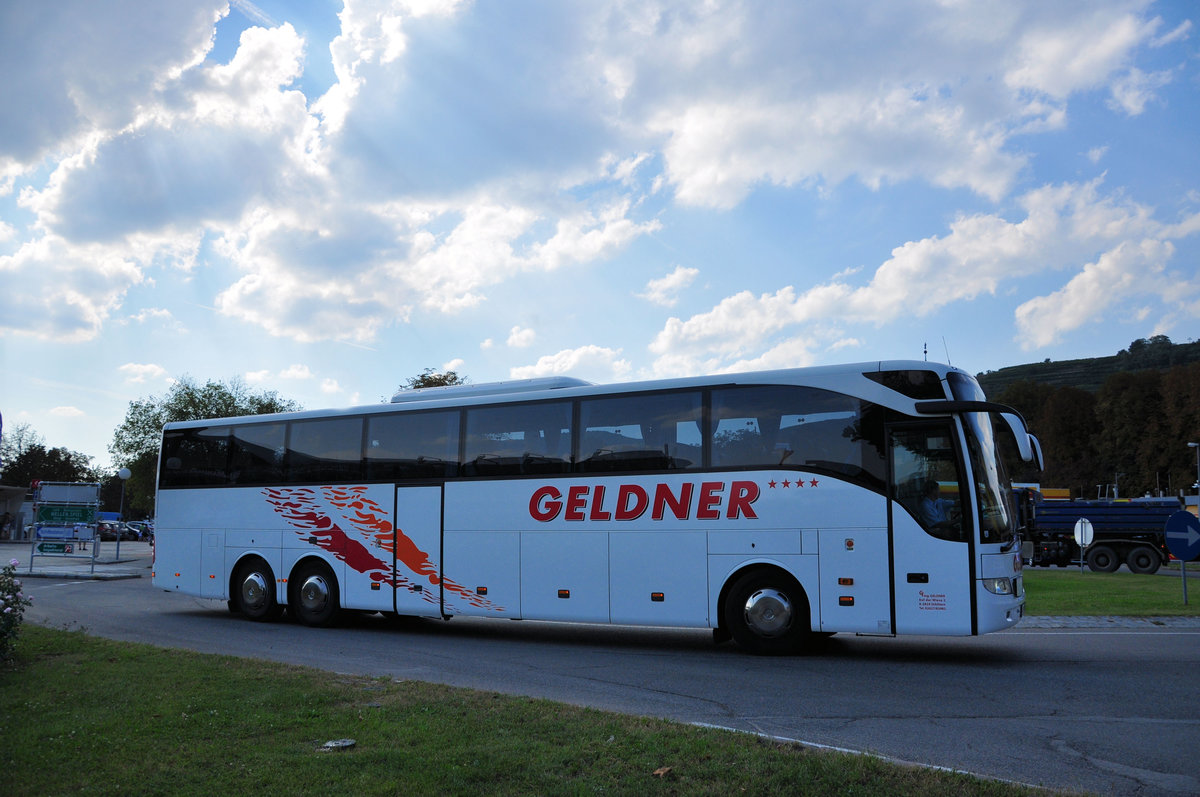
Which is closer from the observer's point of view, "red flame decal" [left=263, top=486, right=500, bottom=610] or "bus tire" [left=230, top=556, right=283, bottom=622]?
"red flame decal" [left=263, top=486, right=500, bottom=610]

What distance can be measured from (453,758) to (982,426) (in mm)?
7697

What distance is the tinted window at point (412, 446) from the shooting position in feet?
45.0

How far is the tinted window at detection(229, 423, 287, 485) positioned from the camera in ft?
50.3

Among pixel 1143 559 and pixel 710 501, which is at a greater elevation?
pixel 710 501

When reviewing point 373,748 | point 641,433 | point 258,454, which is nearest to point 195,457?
point 258,454

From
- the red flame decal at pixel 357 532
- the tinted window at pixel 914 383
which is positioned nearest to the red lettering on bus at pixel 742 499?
the tinted window at pixel 914 383

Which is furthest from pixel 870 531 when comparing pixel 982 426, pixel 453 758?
pixel 453 758

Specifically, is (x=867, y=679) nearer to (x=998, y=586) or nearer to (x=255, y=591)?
(x=998, y=586)

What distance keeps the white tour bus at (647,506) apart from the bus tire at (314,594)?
36mm

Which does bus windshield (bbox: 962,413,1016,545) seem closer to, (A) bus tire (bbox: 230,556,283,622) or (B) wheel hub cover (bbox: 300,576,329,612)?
(B) wheel hub cover (bbox: 300,576,329,612)

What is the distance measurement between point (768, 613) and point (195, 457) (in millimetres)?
10735

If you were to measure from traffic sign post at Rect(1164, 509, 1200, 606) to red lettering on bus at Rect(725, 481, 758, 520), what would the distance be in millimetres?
9096

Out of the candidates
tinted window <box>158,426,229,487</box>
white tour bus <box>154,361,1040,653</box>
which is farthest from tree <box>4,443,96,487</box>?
white tour bus <box>154,361,1040,653</box>

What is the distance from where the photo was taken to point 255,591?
51.1 ft
